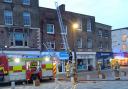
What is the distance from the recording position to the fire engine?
94.3 feet

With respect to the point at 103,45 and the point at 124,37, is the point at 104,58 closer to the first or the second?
the point at 103,45

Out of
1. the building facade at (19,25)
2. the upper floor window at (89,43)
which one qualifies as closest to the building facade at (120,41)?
the upper floor window at (89,43)

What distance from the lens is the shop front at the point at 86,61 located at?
51.9 metres

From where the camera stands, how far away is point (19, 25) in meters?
40.8

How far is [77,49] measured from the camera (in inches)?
2026

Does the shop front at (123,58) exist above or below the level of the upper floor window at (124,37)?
below

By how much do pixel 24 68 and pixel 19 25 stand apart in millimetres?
11761

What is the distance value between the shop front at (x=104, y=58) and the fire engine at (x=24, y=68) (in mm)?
25009

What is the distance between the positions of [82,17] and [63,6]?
4875mm

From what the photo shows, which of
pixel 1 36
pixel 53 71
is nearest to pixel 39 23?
pixel 1 36

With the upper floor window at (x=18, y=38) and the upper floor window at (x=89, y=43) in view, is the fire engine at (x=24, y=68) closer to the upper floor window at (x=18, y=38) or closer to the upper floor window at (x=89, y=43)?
the upper floor window at (x=18, y=38)

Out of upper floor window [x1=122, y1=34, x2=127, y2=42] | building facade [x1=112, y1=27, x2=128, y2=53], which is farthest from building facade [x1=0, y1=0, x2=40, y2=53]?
upper floor window [x1=122, y1=34, x2=127, y2=42]

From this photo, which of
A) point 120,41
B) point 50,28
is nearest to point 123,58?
point 120,41

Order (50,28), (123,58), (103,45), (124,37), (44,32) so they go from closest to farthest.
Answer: (44,32), (50,28), (103,45), (123,58), (124,37)
